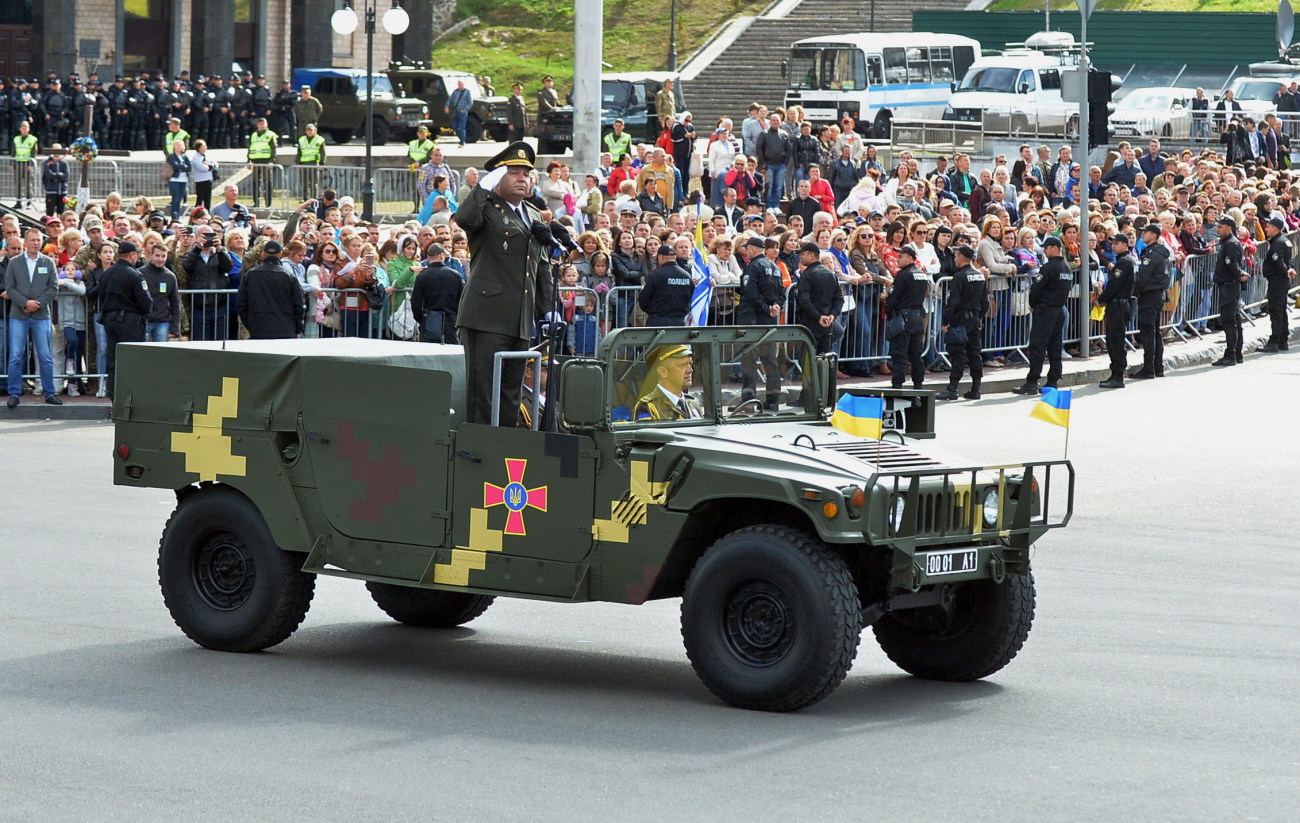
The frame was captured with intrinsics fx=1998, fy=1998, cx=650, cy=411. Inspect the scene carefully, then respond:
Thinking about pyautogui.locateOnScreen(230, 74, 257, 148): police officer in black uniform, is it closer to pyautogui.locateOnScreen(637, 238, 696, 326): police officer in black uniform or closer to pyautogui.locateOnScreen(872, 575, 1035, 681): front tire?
pyautogui.locateOnScreen(637, 238, 696, 326): police officer in black uniform

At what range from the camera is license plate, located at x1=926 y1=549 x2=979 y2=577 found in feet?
28.5

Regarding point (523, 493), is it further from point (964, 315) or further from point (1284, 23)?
point (1284, 23)

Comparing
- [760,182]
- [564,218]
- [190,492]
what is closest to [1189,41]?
[760,182]

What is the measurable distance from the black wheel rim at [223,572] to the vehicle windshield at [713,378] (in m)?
2.28

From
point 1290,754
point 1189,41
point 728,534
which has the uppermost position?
point 1189,41

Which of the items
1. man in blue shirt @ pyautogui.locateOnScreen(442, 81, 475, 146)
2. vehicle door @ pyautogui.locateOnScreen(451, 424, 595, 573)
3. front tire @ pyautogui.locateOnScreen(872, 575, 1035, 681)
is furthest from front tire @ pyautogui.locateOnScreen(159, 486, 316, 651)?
man in blue shirt @ pyautogui.locateOnScreen(442, 81, 475, 146)

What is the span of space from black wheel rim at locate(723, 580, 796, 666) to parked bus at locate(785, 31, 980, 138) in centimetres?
4070

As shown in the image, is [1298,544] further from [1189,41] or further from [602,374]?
[1189,41]

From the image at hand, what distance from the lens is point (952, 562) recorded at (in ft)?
28.8

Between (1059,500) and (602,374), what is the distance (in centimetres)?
860

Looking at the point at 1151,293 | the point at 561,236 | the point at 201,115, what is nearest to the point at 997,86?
the point at 201,115

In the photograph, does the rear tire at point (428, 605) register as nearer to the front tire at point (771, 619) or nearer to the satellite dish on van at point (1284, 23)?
the front tire at point (771, 619)

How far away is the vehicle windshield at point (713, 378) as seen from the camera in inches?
365

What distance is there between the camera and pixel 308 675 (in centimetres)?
965
